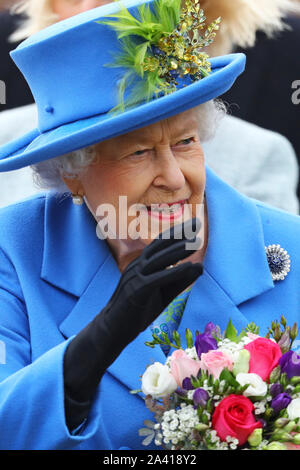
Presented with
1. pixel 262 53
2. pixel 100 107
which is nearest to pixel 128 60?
pixel 100 107

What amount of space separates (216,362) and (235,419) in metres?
0.15

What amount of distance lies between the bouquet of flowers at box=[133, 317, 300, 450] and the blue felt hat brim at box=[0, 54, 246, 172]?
581mm

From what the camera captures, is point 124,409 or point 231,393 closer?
point 231,393

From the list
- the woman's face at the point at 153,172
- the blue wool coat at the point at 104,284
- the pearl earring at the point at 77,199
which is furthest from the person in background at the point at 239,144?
the woman's face at the point at 153,172

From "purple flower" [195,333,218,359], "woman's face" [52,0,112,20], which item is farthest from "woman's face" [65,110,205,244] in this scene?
"woman's face" [52,0,112,20]

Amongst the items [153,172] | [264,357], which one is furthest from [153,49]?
[264,357]

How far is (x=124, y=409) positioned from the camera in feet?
8.53

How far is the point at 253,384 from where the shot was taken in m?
2.16

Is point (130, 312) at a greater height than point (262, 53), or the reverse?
point (130, 312)

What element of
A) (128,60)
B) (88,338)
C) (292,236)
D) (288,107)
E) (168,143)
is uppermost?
(128,60)

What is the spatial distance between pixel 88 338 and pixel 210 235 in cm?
78

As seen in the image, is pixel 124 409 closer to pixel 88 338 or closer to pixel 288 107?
pixel 88 338

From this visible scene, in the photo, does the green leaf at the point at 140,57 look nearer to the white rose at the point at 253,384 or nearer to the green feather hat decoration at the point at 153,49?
the green feather hat decoration at the point at 153,49

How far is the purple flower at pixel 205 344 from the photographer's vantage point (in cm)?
229
